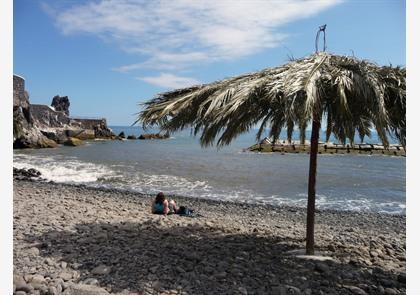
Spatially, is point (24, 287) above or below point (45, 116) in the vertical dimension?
below

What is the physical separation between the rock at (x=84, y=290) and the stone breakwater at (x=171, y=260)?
10 mm

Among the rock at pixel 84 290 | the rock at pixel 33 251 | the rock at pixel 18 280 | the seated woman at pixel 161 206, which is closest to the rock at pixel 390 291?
the rock at pixel 84 290

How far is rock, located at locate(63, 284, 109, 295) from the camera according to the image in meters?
3.47

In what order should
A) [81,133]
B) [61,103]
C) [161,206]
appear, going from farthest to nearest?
[61,103] < [81,133] < [161,206]

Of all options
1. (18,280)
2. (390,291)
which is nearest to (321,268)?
(390,291)

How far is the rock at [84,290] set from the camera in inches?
137

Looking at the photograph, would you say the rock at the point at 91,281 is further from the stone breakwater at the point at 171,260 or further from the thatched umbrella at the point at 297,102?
the thatched umbrella at the point at 297,102

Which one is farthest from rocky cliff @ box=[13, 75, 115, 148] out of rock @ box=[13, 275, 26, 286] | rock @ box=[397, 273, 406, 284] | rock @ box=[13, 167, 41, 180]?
rock @ box=[397, 273, 406, 284]

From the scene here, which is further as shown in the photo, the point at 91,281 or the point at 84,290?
the point at 91,281

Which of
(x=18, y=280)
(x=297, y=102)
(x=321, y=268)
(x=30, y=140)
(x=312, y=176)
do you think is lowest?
(x=321, y=268)

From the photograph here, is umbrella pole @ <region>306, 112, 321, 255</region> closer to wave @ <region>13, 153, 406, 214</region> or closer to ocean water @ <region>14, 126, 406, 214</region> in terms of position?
wave @ <region>13, 153, 406, 214</region>

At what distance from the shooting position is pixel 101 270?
400 cm

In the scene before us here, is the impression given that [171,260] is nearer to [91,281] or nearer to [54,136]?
[91,281]

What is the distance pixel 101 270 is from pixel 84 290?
0.48 meters
